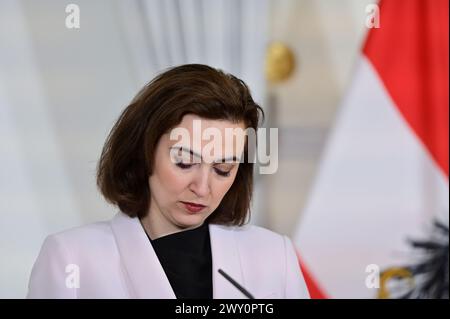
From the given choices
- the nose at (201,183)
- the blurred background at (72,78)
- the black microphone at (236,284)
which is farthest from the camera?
the blurred background at (72,78)

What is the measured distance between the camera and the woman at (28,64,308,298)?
114cm

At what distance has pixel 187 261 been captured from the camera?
47.2 inches

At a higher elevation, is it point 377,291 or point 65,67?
point 65,67

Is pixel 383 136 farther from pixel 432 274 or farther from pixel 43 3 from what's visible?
pixel 43 3

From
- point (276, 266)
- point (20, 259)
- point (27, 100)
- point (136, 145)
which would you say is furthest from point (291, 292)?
point (27, 100)

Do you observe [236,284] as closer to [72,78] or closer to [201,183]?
[201,183]

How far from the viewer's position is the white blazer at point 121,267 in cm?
113

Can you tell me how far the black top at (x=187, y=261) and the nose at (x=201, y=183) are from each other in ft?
0.25

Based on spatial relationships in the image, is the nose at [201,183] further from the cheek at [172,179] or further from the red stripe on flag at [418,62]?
the red stripe on flag at [418,62]

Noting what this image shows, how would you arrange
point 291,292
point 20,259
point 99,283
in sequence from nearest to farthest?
point 99,283
point 291,292
point 20,259

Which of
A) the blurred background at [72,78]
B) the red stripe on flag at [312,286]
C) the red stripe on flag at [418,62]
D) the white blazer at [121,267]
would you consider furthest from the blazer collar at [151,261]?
the red stripe on flag at [418,62]

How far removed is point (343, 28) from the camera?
229 centimetres

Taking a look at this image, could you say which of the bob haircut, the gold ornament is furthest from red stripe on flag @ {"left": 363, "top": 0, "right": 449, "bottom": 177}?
the bob haircut

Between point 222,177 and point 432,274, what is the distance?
1.25 m
